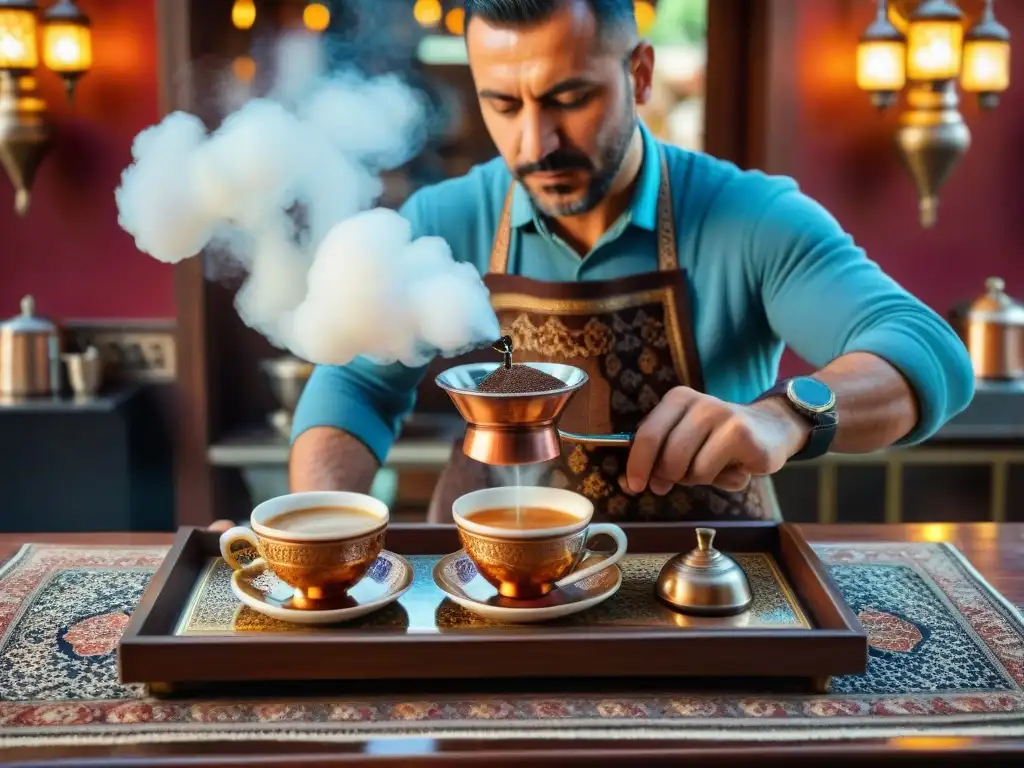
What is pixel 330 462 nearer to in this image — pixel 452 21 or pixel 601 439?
pixel 601 439

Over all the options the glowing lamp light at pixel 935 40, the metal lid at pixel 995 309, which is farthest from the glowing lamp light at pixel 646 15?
the metal lid at pixel 995 309

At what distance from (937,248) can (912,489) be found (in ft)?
3.47

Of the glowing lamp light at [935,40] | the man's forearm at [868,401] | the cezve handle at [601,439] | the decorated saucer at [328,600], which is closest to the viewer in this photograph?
the decorated saucer at [328,600]

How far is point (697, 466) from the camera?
5.74 feet

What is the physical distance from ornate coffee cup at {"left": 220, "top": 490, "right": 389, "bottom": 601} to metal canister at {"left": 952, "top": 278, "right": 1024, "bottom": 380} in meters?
3.38

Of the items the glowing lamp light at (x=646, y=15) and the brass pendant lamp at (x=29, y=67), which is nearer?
the brass pendant lamp at (x=29, y=67)

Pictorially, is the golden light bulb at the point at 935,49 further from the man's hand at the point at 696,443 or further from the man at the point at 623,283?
the man's hand at the point at 696,443

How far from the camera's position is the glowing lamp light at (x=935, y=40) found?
416cm

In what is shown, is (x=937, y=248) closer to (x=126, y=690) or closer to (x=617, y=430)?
(x=617, y=430)

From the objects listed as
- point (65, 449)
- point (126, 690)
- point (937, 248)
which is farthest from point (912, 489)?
point (126, 690)

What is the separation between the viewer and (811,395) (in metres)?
1.90

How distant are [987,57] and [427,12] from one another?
2.32 m

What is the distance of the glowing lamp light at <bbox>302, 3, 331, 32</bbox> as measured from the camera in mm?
4699

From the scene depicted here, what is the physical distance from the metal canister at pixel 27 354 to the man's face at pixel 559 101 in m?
2.66
